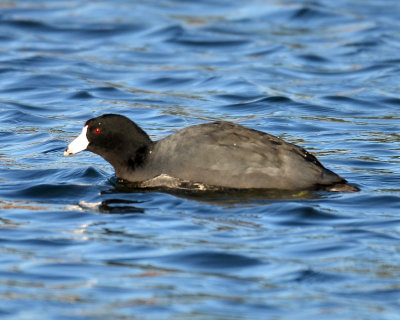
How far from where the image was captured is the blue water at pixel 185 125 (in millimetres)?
6055

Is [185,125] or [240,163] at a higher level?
[240,163]

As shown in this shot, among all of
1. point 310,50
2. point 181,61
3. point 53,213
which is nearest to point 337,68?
point 310,50

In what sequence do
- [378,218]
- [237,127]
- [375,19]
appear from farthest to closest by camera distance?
1. [375,19]
2. [237,127]
3. [378,218]

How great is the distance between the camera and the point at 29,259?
677 centimetres

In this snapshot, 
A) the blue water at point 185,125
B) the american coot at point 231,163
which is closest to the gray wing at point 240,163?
the american coot at point 231,163

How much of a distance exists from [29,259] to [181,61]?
9.94m

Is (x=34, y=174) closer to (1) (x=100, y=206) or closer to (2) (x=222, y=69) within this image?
(1) (x=100, y=206)

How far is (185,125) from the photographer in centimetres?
1215

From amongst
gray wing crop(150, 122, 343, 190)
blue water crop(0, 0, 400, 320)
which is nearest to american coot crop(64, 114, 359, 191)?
gray wing crop(150, 122, 343, 190)

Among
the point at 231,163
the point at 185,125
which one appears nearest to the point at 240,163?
the point at 231,163

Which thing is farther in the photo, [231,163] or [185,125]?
[185,125]

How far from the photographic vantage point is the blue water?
605 centimetres

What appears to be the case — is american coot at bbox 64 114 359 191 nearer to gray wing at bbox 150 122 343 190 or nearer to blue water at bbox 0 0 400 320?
gray wing at bbox 150 122 343 190

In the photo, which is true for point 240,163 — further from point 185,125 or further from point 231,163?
point 185,125
